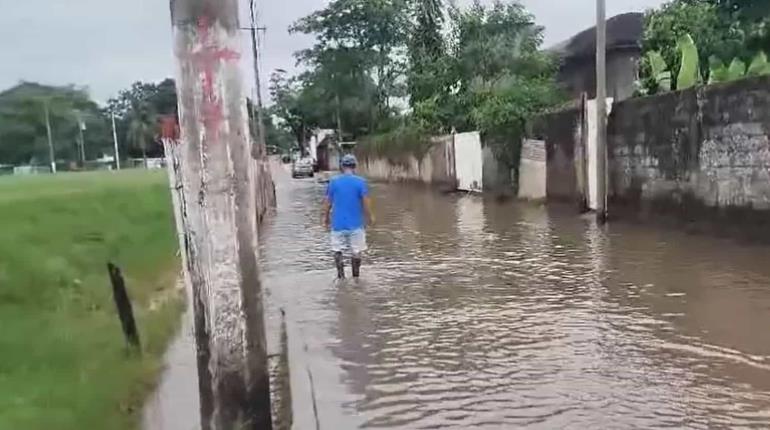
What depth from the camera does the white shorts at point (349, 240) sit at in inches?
416

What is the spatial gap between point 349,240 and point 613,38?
24479 mm

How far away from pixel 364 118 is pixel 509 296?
54.2 m

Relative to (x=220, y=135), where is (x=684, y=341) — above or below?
below

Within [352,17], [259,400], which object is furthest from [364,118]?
[259,400]

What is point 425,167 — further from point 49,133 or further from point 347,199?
point 49,133

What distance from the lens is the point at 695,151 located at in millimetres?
13750

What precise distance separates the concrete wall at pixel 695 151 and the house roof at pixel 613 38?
16.0 metres

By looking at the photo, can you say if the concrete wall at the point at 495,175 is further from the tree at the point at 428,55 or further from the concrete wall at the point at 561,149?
the tree at the point at 428,55

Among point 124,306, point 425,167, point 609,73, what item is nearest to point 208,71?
point 124,306

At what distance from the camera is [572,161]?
18.8m

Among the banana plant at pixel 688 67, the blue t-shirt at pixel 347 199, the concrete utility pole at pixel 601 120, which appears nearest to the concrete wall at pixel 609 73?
the concrete utility pole at pixel 601 120

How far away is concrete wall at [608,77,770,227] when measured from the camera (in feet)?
39.4

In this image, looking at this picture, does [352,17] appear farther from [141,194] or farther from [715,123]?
[715,123]

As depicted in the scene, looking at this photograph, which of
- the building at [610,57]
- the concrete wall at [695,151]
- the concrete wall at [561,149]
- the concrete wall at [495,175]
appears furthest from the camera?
the building at [610,57]
